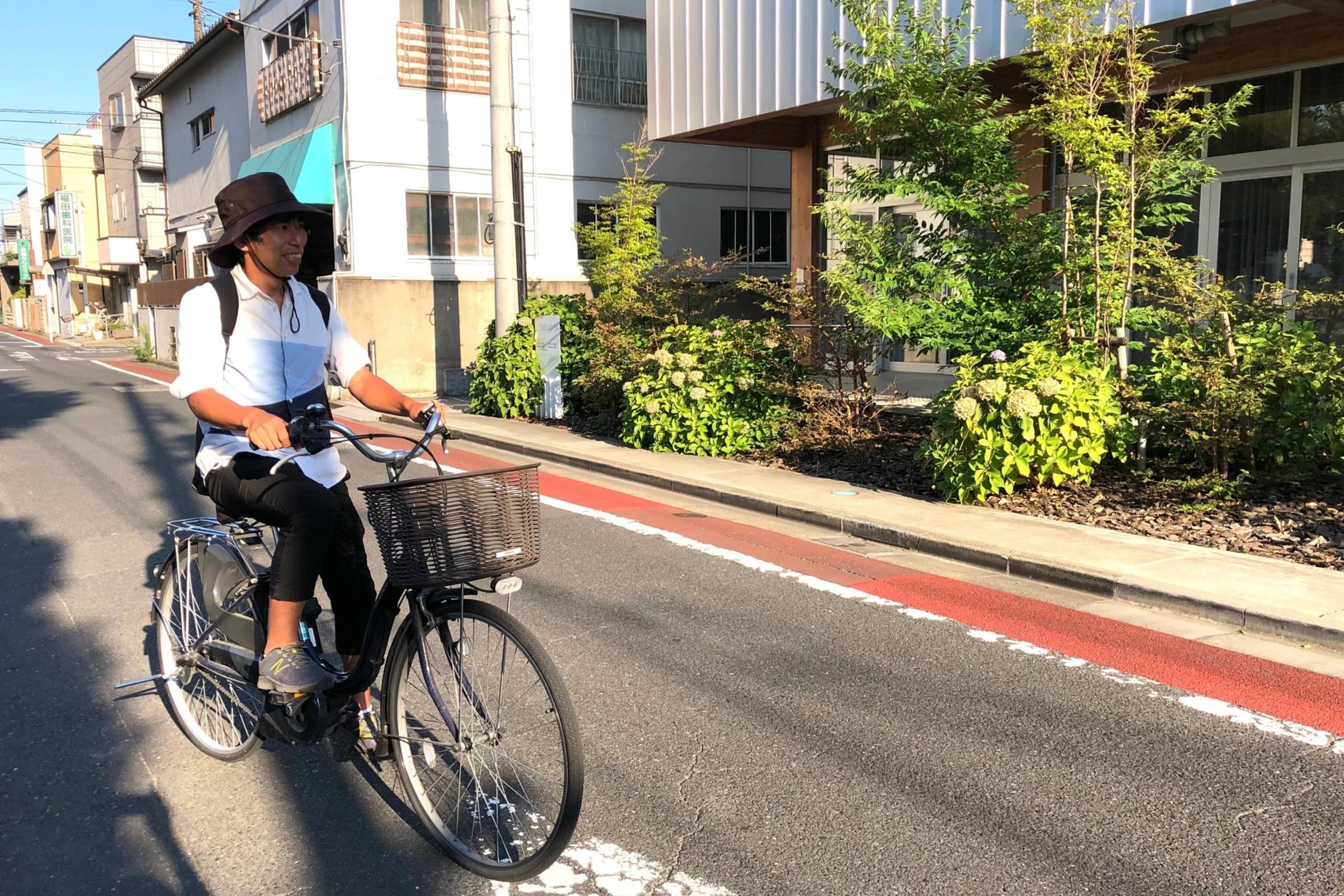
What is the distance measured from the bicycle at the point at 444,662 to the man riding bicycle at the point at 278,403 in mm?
113

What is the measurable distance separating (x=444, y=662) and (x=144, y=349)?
3247 centimetres

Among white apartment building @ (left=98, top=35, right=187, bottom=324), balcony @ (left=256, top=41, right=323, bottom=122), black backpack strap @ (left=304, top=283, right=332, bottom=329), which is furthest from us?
white apartment building @ (left=98, top=35, right=187, bottom=324)

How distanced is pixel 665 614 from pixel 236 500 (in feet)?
9.73

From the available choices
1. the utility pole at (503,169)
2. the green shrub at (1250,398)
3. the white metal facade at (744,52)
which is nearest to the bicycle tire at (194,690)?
the green shrub at (1250,398)

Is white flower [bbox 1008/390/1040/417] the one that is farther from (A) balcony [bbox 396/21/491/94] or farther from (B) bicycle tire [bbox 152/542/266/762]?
(A) balcony [bbox 396/21/491/94]

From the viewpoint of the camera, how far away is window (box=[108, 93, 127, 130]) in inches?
1809

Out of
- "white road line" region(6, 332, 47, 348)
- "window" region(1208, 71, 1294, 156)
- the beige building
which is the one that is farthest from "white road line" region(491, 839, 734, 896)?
the beige building

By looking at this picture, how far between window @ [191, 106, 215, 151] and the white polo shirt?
30.8 m

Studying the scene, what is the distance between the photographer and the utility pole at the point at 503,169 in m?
15.1

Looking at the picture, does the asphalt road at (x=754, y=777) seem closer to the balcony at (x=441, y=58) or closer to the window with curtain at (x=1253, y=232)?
the window with curtain at (x=1253, y=232)

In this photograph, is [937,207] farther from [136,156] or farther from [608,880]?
[136,156]

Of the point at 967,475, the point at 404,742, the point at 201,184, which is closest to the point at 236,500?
the point at 404,742

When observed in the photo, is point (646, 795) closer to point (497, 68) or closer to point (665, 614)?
point (665, 614)

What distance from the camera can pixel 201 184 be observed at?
1265 inches
